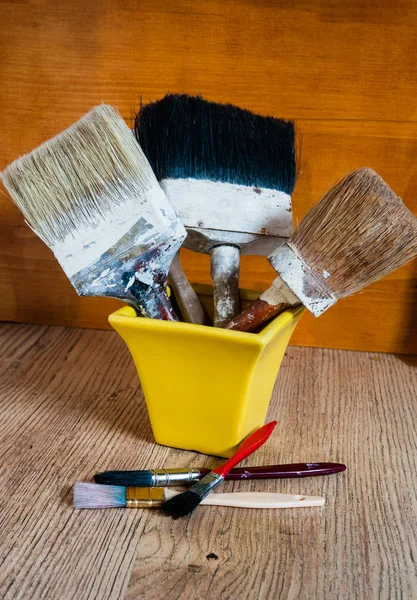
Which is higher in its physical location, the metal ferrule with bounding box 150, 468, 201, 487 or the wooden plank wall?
the wooden plank wall

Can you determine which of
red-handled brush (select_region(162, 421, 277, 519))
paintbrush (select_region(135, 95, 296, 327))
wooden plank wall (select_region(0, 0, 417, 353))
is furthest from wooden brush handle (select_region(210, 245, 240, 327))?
wooden plank wall (select_region(0, 0, 417, 353))

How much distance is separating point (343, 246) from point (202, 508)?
9.9 inches

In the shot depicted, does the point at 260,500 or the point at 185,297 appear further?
the point at 185,297

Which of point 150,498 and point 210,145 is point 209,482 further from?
point 210,145

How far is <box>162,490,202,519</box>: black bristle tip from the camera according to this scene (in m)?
0.52

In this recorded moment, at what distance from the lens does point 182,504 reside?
20.4 inches

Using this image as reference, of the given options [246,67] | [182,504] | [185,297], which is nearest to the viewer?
[182,504]

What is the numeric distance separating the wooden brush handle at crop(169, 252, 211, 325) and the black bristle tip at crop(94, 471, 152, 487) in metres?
0.16

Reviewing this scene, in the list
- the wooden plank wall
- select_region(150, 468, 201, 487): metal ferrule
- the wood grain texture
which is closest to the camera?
the wood grain texture

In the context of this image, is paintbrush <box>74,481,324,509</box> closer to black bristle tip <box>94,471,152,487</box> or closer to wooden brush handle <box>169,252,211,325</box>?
black bristle tip <box>94,471,152,487</box>

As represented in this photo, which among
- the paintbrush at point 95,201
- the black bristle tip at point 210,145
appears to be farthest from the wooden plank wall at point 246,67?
the paintbrush at point 95,201

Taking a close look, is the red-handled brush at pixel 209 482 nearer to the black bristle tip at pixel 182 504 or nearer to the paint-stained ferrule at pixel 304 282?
the black bristle tip at pixel 182 504

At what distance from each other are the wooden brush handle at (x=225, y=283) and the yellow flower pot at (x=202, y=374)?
54 millimetres

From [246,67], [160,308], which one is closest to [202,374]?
[160,308]
